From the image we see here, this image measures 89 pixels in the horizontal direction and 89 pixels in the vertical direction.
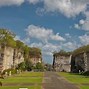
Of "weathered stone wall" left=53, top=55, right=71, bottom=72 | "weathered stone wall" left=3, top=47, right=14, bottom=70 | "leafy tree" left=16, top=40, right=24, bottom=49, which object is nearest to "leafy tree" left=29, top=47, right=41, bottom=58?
"weathered stone wall" left=53, top=55, right=71, bottom=72

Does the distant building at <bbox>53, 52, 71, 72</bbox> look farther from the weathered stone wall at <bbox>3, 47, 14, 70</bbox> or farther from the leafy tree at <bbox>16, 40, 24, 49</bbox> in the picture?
the weathered stone wall at <bbox>3, 47, 14, 70</bbox>

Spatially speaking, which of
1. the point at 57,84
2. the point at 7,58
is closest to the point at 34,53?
the point at 7,58

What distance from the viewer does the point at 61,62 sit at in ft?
468

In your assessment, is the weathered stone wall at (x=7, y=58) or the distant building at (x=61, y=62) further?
the distant building at (x=61, y=62)

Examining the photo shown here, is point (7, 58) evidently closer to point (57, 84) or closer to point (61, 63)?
point (57, 84)

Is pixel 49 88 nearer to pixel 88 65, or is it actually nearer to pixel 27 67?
pixel 88 65

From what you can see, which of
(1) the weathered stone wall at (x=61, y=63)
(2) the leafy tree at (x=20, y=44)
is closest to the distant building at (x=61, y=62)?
(1) the weathered stone wall at (x=61, y=63)

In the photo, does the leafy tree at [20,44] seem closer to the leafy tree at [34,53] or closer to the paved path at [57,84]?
the leafy tree at [34,53]

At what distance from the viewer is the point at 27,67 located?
Result: 127m

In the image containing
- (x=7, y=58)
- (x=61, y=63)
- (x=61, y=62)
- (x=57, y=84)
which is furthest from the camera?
(x=61, y=62)

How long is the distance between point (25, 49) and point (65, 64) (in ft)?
63.3

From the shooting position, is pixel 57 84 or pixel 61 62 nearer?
pixel 57 84

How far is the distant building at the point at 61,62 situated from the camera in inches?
5472

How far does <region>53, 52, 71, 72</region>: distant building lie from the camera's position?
139 m
